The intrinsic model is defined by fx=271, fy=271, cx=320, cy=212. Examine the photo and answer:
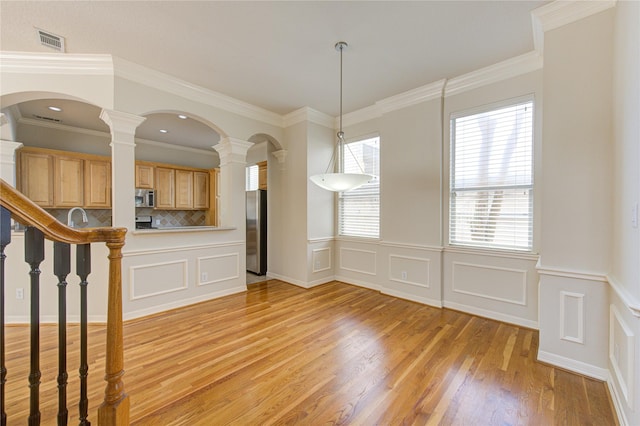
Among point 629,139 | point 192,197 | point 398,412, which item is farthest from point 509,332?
point 192,197

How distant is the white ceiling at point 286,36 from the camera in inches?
89.7

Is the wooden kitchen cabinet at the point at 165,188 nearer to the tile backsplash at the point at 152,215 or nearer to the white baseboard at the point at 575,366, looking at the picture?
the tile backsplash at the point at 152,215

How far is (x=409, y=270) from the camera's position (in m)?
3.88

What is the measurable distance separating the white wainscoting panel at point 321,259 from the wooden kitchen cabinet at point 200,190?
11.7 feet

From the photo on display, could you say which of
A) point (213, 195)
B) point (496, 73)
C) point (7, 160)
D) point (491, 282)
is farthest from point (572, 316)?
point (213, 195)

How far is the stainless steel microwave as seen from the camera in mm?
5668

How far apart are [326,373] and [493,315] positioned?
88.5 inches

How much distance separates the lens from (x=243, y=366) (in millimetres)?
2256

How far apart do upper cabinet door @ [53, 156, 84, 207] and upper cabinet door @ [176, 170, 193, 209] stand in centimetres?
168

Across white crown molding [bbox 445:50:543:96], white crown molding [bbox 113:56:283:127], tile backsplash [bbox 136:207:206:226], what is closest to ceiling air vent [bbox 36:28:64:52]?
white crown molding [bbox 113:56:283:127]

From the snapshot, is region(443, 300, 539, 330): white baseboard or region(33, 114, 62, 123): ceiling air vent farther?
region(33, 114, 62, 123): ceiling air vent

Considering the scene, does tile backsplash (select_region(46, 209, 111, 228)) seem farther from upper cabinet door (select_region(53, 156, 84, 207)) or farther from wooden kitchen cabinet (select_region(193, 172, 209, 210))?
wooden kitchen cabinet (select_region(193, 172, 209, 210))

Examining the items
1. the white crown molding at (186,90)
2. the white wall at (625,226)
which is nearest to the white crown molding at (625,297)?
the white wall at (625,226)

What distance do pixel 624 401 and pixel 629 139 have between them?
1601mm
